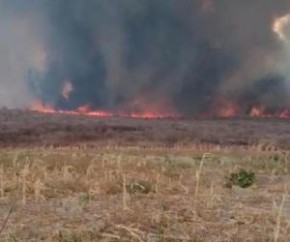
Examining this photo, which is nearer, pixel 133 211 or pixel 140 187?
pixel 133 211

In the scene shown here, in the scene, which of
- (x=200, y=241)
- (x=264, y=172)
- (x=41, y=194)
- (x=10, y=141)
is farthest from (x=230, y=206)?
(x=10, y=141)

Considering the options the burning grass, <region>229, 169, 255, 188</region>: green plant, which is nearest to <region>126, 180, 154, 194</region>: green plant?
the burning grass

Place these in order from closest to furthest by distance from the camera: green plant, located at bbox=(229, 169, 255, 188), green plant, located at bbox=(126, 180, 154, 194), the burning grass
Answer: the burning grass
green plant, located at bbox=(126, 180, 154, 194)
green plant, located at bbox=(229, 169, 255, 188)

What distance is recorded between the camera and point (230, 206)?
32.6 feet

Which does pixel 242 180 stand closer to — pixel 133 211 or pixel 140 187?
pixel 140 187

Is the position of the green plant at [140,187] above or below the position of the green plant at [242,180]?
below

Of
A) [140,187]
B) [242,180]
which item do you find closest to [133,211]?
[140,187]

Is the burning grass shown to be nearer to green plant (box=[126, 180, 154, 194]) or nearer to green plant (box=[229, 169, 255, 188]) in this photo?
green plant (box=[126, 180, 154, 194])

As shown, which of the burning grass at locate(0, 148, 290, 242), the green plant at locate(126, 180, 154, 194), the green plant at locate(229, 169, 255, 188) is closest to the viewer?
the burning grass at locate(0, 148, 290, 242)

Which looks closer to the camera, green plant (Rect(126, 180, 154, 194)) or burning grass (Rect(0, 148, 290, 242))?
burning grass (Rect(0, 148, 290, 242))

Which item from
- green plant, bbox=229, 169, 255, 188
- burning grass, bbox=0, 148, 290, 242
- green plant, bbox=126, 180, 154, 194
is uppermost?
green plant, bbox=229, 169, 255, 188

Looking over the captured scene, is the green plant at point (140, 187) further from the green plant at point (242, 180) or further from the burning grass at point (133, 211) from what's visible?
the green plant at point (242, 180)

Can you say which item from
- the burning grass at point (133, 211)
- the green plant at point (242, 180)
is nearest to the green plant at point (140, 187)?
A: the burning grass at point (133, 211)

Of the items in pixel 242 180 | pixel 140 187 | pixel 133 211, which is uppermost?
pixel 242 180
